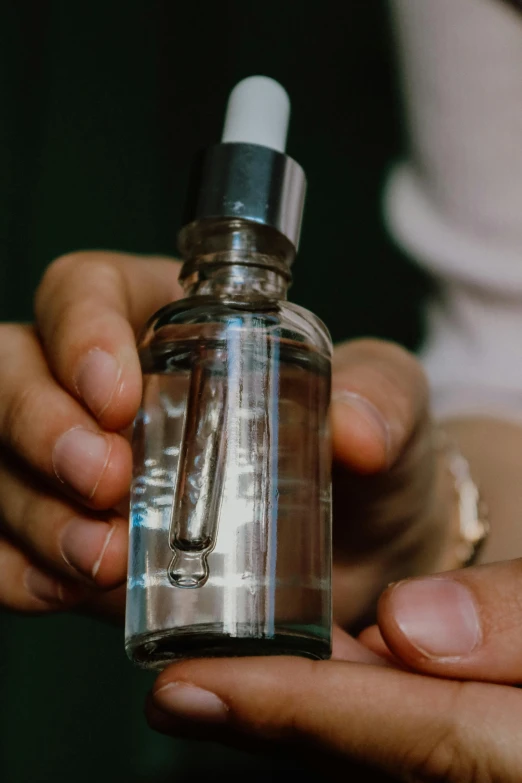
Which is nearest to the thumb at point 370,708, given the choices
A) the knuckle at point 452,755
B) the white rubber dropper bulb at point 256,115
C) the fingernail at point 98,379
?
the knuckle at point 452,755

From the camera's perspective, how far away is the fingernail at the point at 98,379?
327mm

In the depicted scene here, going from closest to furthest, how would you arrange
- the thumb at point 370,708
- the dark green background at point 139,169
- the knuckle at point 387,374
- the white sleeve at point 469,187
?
the thumb at point 370,708
the knuckle at point 387,374
the white sleeve at point 469,187
the dark green background at point 139,169

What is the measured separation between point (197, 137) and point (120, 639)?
0.62 m

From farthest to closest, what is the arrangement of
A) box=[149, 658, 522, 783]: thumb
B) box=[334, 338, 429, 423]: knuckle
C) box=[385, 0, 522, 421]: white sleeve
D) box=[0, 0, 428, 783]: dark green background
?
box=[0, 0, 428, 783]: dark green background, box=[385, 0, 522, 421]: white sleeve, box=[334, 338, 429, 423]: knuckle, box=[149, 658, 522, 783]: thumb

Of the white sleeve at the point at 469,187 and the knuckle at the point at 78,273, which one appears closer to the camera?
the knuckle at the point at 78,273

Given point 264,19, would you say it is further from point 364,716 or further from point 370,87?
point 364,716

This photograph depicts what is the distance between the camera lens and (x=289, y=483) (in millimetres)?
322

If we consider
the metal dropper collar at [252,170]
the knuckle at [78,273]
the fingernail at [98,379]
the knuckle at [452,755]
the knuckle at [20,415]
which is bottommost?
the knuckle at [452,755]

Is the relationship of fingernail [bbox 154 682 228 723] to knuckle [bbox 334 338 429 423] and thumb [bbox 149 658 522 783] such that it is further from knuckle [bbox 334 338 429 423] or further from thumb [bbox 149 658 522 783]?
knuckle [bbox 334 338 429 423]

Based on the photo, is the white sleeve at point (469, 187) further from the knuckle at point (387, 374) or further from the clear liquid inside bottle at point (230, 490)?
the clear liquid inside bottle at point (230, 490)

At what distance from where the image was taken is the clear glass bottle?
0.30 meters

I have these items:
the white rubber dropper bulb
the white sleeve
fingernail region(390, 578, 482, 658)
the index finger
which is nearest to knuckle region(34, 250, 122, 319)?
the index finger

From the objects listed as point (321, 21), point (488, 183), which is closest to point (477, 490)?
point (488, 183)

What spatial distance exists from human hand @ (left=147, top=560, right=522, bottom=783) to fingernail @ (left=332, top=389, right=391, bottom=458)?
9cm
